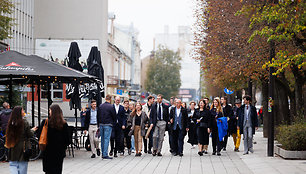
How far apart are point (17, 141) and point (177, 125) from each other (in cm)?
908

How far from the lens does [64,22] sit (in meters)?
52.9

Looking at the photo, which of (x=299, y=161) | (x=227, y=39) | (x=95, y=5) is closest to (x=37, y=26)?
(x=95, y=5)

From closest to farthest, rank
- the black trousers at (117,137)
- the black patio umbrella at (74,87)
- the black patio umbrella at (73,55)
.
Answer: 1. the black trousers at (117,137)
2. the black patio umbrella at (74,87)
3. the black patio umbrella at (73,55)

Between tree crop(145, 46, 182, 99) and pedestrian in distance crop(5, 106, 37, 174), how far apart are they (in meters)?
83.5

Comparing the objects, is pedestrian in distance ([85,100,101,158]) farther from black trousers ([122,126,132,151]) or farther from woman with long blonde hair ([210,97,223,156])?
woman with long blonde hair ([210,97,223,156])

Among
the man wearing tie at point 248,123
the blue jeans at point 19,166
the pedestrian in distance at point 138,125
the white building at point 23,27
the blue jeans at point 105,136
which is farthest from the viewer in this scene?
the white building at point 23,27

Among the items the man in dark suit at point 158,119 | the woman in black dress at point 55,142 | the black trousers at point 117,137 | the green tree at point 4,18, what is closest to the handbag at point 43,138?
Result: the woman in black dress at point 55,142

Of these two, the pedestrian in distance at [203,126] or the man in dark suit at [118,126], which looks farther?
the pedestrian in distance at [203,126]

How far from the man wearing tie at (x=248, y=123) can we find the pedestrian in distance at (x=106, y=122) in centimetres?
Answer: 457

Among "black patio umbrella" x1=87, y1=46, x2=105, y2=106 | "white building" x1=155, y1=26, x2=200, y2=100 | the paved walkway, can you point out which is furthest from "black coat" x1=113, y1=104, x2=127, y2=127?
"white building" x1=155, y1=26, x2=200, y2=100

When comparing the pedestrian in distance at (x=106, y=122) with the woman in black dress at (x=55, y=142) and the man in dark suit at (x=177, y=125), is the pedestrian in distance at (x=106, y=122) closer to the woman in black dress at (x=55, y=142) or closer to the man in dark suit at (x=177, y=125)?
the man in dark suit at (x=177, y=125)

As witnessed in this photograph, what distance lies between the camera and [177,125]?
16641mm

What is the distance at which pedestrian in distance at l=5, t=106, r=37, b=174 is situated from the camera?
7.89 metres

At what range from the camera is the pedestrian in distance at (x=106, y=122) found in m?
15.3
